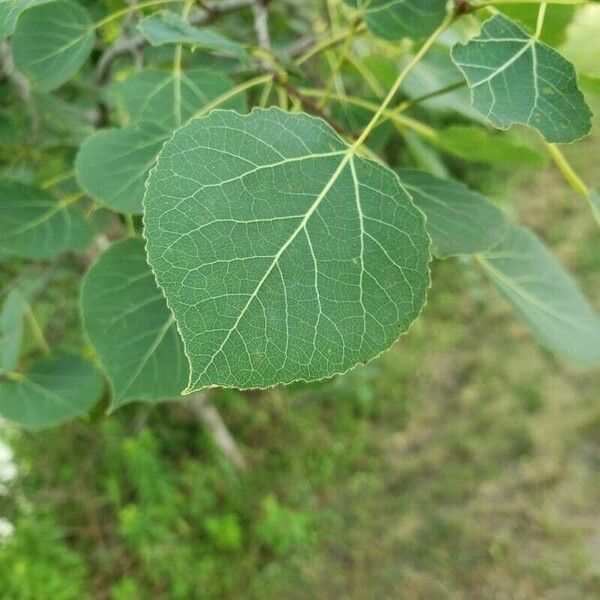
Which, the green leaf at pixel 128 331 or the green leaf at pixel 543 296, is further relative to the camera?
the green leaf at pixel 543 296

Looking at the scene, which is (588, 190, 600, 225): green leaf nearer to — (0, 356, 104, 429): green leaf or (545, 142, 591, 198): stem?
(545, 142, 591, 198): stem

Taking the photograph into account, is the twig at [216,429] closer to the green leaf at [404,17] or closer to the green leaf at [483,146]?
the green leaf at [483,146]

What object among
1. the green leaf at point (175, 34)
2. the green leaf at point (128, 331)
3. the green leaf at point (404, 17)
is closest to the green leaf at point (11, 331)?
the green leaf at point (128, 331)

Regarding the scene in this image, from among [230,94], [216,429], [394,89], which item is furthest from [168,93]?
[216,429]

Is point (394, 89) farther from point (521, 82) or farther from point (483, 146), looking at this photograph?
point (483, 146)

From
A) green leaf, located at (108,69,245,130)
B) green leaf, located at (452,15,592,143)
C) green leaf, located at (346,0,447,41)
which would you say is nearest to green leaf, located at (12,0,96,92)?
green leaf, located at (108,69,245,130)

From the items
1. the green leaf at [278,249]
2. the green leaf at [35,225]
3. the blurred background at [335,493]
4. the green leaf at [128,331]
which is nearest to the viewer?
the green leaf at [278,249]

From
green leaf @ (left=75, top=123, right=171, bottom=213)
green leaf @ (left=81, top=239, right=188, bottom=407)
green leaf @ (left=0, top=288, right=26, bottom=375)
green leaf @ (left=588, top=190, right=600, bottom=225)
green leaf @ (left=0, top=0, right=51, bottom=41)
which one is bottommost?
green leaf @ (left=0, top=288, right=26, bottom=375)
